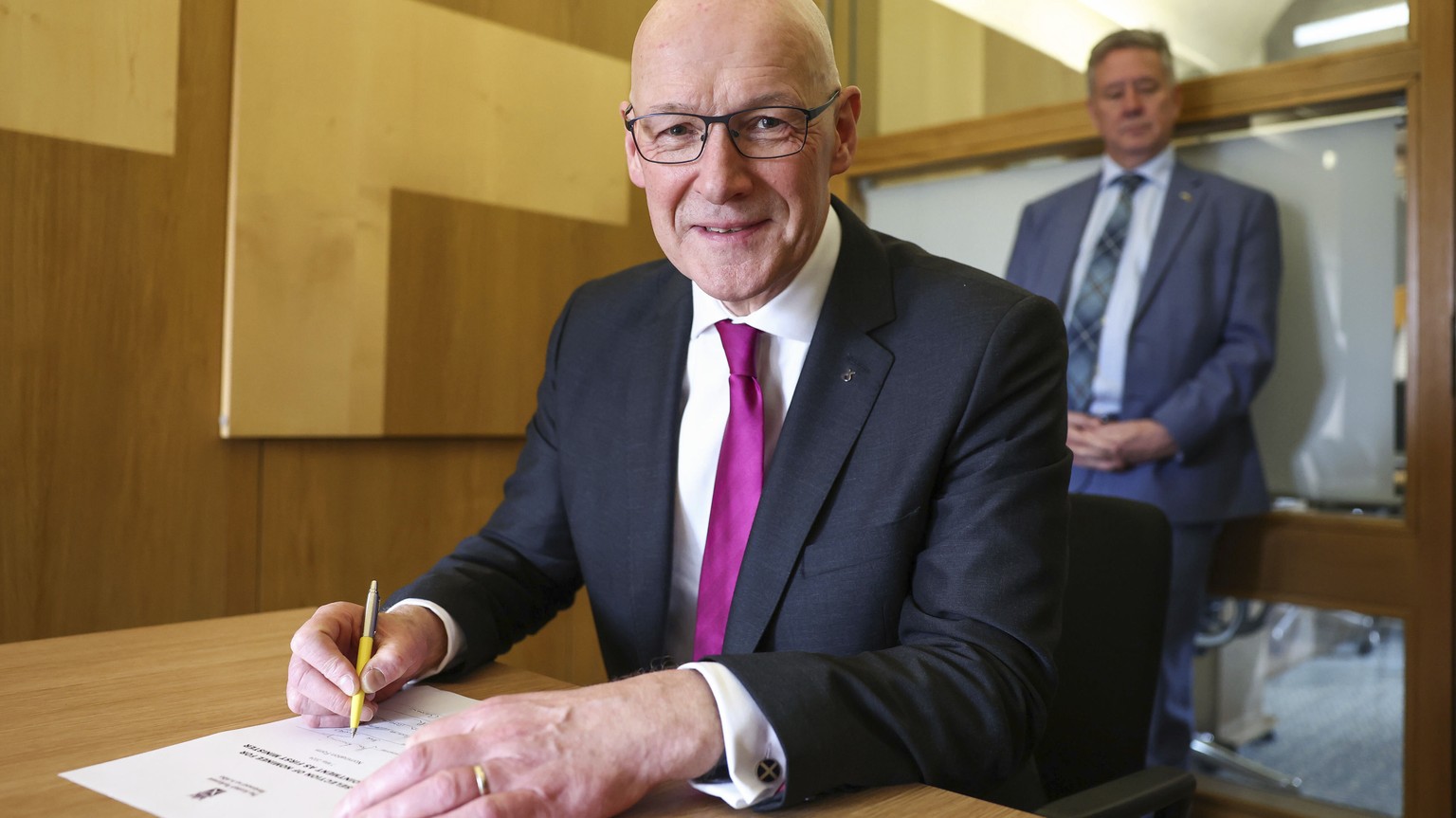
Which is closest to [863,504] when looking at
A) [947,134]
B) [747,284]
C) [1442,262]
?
[747,284]

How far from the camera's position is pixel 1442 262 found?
2.83m

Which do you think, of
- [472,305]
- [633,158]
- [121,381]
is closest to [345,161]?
[472,305]

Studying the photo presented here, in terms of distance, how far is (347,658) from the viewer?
3.96 ft

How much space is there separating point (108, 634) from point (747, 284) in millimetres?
991

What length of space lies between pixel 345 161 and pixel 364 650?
86.3 inches

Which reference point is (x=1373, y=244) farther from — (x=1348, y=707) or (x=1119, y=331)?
(x=1348, y=707)

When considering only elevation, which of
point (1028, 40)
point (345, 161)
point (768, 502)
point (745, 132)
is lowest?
point (768, 502)

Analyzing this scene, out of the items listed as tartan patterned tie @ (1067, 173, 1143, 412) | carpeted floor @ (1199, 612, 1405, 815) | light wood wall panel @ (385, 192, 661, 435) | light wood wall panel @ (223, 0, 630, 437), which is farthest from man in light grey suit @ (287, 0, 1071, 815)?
carpeted floor @ (1199, 612, 1405, 815)

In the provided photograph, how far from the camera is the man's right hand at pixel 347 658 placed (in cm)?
111

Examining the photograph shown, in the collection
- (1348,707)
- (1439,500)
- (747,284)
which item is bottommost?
(1348,707)

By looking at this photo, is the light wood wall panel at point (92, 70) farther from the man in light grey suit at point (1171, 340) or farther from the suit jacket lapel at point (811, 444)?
the man in light grey suit at point (1171, 340)

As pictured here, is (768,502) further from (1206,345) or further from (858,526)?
(1206,345)

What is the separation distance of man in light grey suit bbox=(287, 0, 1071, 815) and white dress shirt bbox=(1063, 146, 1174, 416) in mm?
1748

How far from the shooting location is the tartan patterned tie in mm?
3160
